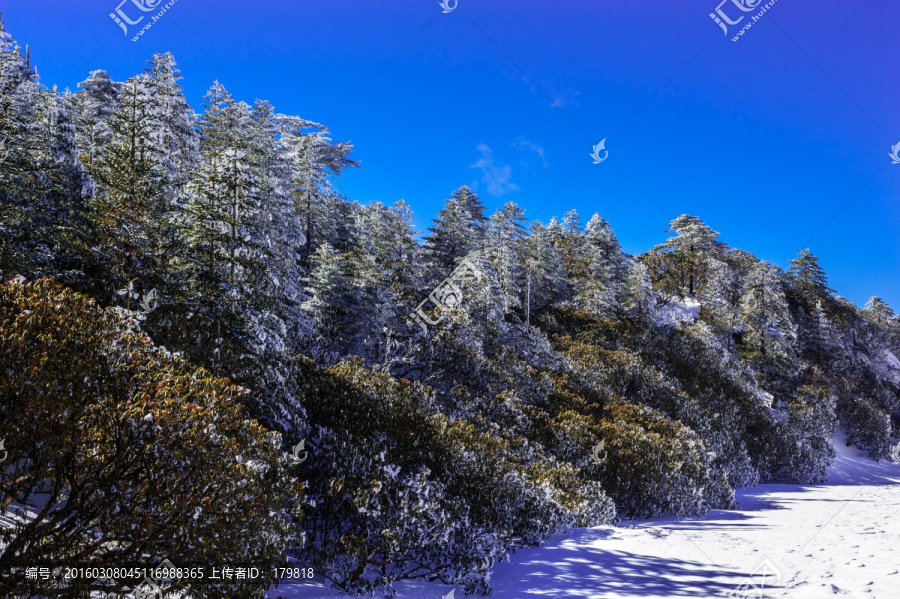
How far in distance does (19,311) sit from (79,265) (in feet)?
28.0

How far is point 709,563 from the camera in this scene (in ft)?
26.1

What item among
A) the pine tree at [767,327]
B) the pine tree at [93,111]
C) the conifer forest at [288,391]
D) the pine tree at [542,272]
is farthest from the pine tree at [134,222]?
the pine tree at [767,327]

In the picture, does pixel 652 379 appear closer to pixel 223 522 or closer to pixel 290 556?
pixel 290 556

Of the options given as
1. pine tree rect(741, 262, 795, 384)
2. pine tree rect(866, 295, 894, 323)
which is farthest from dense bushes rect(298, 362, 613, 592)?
pine tree rect(866, 295, 894, 323)

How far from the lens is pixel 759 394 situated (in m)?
28.9

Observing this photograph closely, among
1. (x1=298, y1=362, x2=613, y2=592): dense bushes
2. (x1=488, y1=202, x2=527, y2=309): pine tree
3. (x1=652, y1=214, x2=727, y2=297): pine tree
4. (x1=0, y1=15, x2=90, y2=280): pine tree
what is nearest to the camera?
(x1=298, y1=362, x2=613, y2=592): dense bushes

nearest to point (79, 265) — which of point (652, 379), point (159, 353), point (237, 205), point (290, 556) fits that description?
point (237, 205)
